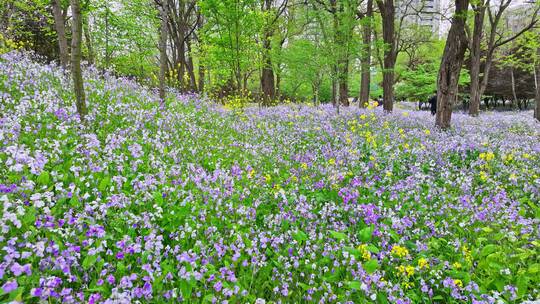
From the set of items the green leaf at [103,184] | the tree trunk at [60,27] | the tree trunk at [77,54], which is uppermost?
the tree trunk at [60,27]

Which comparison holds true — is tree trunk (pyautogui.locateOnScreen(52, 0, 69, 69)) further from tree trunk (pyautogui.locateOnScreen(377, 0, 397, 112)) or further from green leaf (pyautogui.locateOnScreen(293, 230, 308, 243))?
tree trunk (pyautogui.locateOnScreen(377, 0, 397, 112))

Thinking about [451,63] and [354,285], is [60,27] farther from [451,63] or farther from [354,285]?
[451,63]

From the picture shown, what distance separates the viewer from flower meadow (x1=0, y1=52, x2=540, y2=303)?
9.16ft

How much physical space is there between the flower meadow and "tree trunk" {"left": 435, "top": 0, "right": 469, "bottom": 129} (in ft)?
13.0

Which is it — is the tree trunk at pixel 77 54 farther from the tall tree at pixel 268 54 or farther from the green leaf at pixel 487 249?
the tall tree at pixel 268 54

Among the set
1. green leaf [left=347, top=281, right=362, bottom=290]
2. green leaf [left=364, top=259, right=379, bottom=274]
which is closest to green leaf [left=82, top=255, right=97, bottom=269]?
green leaf [left=347, top=281, right=362, bottom=290]

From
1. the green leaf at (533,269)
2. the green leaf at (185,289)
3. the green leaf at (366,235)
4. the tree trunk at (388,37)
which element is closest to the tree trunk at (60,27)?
the green leaf at (185,289)

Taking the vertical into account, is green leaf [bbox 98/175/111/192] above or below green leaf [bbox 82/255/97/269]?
above

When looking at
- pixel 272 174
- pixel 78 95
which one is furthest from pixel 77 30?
pixel 272 174

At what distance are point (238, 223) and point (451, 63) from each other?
10.3 metres

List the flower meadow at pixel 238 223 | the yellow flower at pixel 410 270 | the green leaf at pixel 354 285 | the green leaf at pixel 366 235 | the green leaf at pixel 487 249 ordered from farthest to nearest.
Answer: the green leaf at pixel 366 235
the green leaf at pixel 487 249
the yellow flower at pixel 410 270
the green leaf at pixel 354 285
the flower meadow at pixel 238 223

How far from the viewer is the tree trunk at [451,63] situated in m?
10.6

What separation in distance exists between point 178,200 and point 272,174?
221cm

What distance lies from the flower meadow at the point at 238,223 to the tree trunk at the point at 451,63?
3956 mm
